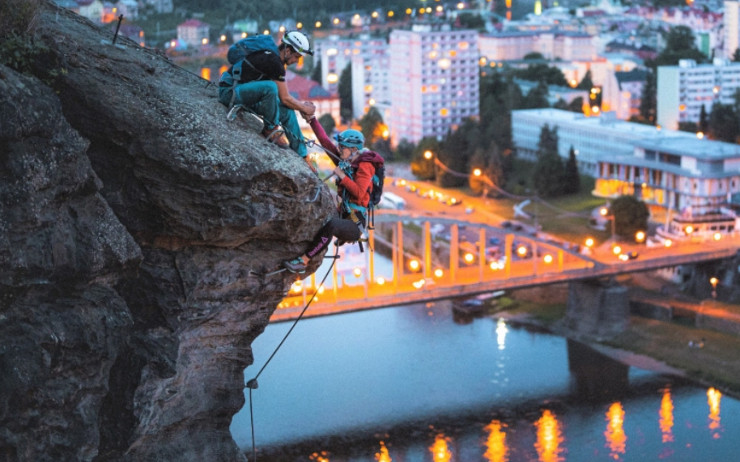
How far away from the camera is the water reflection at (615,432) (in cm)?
2394

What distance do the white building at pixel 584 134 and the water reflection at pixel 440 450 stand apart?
23272 millimetres

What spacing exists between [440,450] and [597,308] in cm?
1031

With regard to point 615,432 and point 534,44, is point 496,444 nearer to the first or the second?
point 615,432

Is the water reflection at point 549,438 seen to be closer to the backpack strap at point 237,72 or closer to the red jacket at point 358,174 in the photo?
the red jacket at point 358,174

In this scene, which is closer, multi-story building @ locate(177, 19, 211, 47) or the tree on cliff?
the tree on cliff

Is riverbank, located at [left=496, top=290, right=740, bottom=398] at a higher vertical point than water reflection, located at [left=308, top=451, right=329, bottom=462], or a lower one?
lower

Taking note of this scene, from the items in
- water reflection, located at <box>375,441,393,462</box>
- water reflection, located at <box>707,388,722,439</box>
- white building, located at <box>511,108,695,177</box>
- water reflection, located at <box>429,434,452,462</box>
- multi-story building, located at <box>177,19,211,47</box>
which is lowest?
water reflection, located at <box>707,388,722,439</box>

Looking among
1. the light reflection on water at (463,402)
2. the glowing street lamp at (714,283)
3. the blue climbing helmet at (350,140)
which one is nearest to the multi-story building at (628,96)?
the glowing street lamp at (714,283)

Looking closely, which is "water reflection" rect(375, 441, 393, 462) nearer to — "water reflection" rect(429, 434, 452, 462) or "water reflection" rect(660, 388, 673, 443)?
"water reflection" rect(429, 434, 452, 462)

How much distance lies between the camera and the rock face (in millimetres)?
5355

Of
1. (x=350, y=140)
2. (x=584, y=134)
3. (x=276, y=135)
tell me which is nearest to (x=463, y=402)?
(x=350, y=140)

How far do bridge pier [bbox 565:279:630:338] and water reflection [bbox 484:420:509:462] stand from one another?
788 centimetres

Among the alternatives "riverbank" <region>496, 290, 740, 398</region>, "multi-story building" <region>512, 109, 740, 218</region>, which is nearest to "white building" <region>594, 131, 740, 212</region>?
"multi-story building" <region>512, 109, 740, 218</region>

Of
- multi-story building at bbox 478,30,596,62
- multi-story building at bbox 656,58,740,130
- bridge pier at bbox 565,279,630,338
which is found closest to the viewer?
bridge pier at bbox 565,279,630,338
